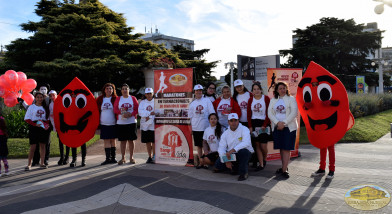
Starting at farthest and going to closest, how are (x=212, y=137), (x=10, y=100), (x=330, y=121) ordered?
(x=10, y=100), (x=212, y=137), (x=330, y=121)

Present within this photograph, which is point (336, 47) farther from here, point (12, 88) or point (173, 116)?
point (12, 88)

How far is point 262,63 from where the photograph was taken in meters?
12.5

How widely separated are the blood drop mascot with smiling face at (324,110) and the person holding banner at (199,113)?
2028mm

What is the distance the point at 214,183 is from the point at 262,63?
8109 millimetres

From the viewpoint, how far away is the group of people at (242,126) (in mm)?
5750

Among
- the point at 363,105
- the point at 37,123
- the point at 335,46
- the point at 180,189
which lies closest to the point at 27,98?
the point at 37,123

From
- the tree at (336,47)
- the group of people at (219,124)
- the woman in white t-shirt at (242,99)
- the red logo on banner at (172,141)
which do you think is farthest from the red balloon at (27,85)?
the tree at (336,47)

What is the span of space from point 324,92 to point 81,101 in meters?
5.53

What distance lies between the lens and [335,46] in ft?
124

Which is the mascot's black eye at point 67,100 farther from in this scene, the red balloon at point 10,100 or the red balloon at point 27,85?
the red balloon at point 27,85

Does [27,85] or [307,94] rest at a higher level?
[27,85]

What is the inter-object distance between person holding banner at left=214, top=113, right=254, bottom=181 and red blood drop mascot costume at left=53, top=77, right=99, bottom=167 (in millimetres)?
3331

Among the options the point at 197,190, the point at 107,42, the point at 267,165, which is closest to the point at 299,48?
the point at 107,42

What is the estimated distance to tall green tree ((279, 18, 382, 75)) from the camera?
37188 mm
